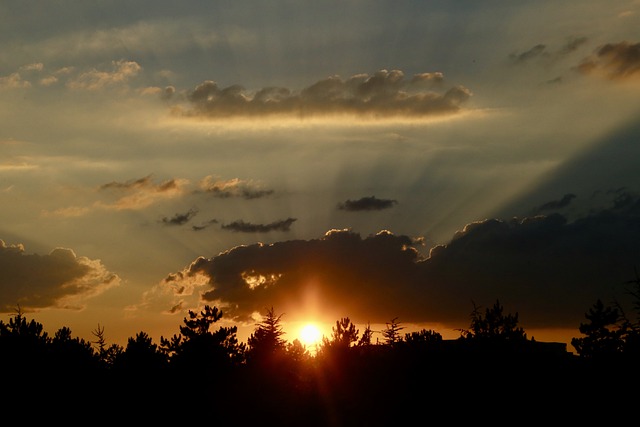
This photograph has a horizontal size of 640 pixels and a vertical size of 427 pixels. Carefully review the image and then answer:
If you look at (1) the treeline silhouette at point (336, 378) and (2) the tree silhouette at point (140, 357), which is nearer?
(1) the treeline silhouette at point (336, 378)

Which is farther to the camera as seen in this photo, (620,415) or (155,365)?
(155,365)

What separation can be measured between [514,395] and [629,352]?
8866 millimetres

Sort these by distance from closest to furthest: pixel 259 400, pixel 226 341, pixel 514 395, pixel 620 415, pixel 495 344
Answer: pixel 620 415, pixel 514 395, pixel 495 344, pixel 259 400, pixel 226 341

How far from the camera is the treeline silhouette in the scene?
52.9 meters

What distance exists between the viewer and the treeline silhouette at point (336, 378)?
174 ft

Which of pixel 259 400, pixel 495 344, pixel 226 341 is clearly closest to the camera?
pixel 495 344

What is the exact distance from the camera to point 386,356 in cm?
6819

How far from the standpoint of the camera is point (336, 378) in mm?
73188

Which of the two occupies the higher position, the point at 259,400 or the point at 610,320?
the point at 610,320

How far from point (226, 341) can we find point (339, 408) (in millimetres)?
38460

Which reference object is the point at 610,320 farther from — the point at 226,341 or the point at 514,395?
the point at 226,341

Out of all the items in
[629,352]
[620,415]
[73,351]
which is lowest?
[620,415]

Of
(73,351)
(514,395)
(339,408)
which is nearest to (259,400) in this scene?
(339,408)

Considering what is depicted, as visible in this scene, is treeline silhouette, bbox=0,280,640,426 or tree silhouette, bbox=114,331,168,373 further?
tree silhouette, bbox=114,331,168,373
